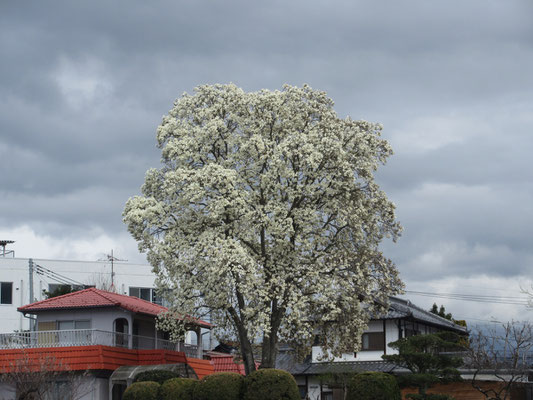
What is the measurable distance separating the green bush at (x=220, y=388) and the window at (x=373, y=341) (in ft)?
56.6

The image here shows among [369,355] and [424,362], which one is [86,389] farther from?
[369,355]

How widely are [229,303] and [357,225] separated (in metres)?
6.72

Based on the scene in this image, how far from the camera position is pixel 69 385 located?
35812 mm

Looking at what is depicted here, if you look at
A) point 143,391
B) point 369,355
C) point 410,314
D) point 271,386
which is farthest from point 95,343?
point 410,314

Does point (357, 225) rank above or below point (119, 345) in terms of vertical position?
above

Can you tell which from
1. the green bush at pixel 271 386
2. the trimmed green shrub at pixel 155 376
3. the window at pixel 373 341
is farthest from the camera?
the window at pixel 373 341

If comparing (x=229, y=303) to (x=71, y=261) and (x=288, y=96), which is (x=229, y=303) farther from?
(x=71, y=261)

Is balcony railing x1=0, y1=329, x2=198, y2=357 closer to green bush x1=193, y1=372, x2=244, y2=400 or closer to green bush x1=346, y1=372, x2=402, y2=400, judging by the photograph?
green bush x1=193, y1=372, x2=244, y2=400

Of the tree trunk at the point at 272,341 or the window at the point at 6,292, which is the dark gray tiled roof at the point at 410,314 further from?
the window at the point at 6,292

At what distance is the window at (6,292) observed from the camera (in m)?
58.6

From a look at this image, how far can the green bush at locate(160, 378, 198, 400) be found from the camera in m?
32.0

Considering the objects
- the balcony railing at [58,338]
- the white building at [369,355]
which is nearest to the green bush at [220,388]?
the balcony railing at [58,338]

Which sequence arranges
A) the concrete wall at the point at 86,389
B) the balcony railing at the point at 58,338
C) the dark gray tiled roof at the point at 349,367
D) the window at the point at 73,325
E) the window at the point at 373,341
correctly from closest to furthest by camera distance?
the concrete wall at the point at 86,389 < the balcony railing at the point at 58,338 < the window at the point at 73,325 < the dark gray tiled roof at the point at 349,367 < the window at the point at 373,341

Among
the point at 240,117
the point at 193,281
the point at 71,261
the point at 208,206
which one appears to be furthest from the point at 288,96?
the point at 71,261
